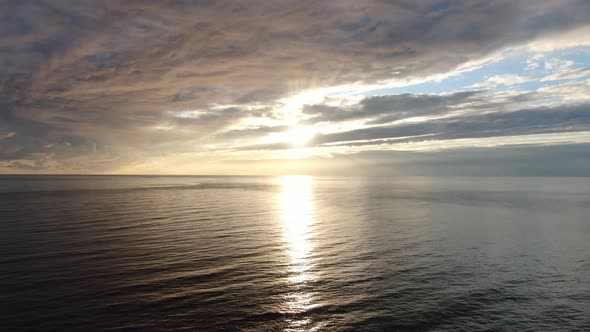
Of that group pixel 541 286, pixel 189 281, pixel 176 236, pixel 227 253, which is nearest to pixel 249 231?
pixel 176 236

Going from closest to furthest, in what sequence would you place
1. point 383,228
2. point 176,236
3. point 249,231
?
point 176,236 < point 249,231 < point 383,228

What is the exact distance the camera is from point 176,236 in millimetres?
42344

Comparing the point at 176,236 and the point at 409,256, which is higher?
the point at 176,236

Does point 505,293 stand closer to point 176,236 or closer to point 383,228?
point 383,228

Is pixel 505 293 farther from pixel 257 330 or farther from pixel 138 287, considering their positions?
pixel 138 287

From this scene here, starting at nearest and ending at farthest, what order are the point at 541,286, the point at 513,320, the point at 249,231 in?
the point at 513,320
the point at 541,286
the point at 249,231

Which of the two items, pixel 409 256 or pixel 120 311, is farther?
pixel 409 256

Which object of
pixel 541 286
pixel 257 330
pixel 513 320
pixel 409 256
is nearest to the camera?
pixel 257 330

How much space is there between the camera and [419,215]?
67062 mm

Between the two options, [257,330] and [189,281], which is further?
[189,281]

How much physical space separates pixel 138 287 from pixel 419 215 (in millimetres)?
56892

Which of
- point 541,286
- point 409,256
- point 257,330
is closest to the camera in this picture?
point 257,330

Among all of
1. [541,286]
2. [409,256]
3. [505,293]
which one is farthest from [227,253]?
[541,286]

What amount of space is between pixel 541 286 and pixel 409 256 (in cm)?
1117
